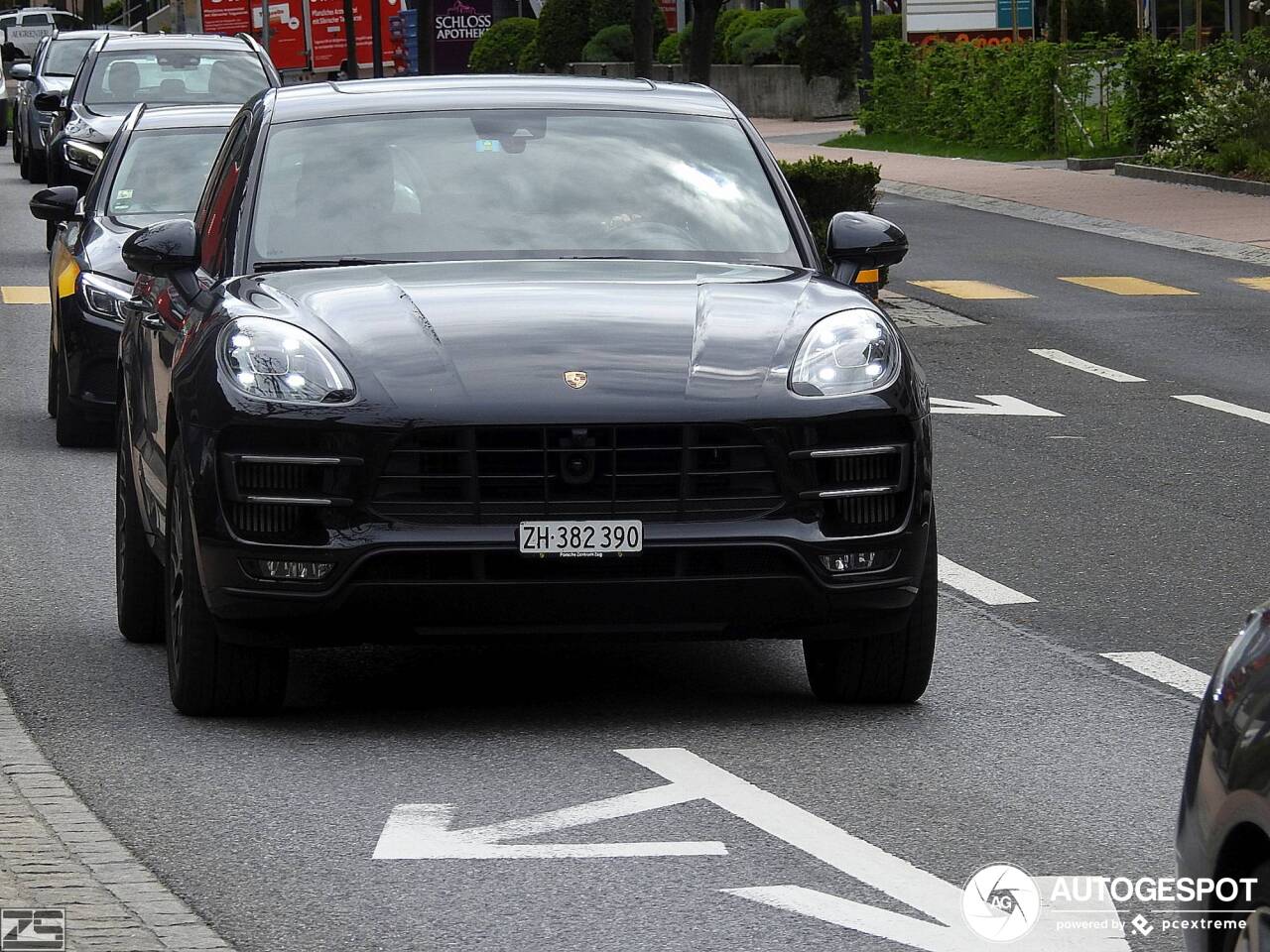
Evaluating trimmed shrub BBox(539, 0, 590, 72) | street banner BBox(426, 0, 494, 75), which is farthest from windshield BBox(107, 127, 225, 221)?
street banner BBox(426, 0, 494, 75)

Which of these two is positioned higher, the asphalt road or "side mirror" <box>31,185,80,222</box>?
"side mirror" <box>31,185,80,222</box>

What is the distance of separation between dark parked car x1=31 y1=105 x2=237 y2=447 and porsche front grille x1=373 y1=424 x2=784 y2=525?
5683 millimetres

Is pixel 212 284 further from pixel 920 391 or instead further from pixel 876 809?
pixel 876 809

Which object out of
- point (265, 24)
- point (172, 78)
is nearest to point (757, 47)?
point (265, 24)

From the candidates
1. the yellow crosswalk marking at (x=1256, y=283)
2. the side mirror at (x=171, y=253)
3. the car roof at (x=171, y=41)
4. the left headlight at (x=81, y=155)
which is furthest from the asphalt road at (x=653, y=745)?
the car roof at (x=171, y=41)

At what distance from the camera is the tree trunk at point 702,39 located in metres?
31.5

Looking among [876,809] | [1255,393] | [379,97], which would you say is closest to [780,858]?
[876,809]

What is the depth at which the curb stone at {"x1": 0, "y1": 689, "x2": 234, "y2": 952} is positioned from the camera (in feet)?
16.3

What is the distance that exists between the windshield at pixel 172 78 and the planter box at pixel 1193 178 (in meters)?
11.8

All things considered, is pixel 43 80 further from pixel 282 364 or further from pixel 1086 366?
pixel 282 364

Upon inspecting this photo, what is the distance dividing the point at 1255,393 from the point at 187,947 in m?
11.5

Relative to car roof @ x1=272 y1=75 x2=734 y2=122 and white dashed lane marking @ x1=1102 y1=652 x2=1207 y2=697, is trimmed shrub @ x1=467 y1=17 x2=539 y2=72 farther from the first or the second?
white dashed lane marking @ x1=1102 y1=652 x2=1207 y2=697

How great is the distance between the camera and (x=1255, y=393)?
1555 cm

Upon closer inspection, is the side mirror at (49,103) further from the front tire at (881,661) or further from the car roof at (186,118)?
the front tire at (881,661)
